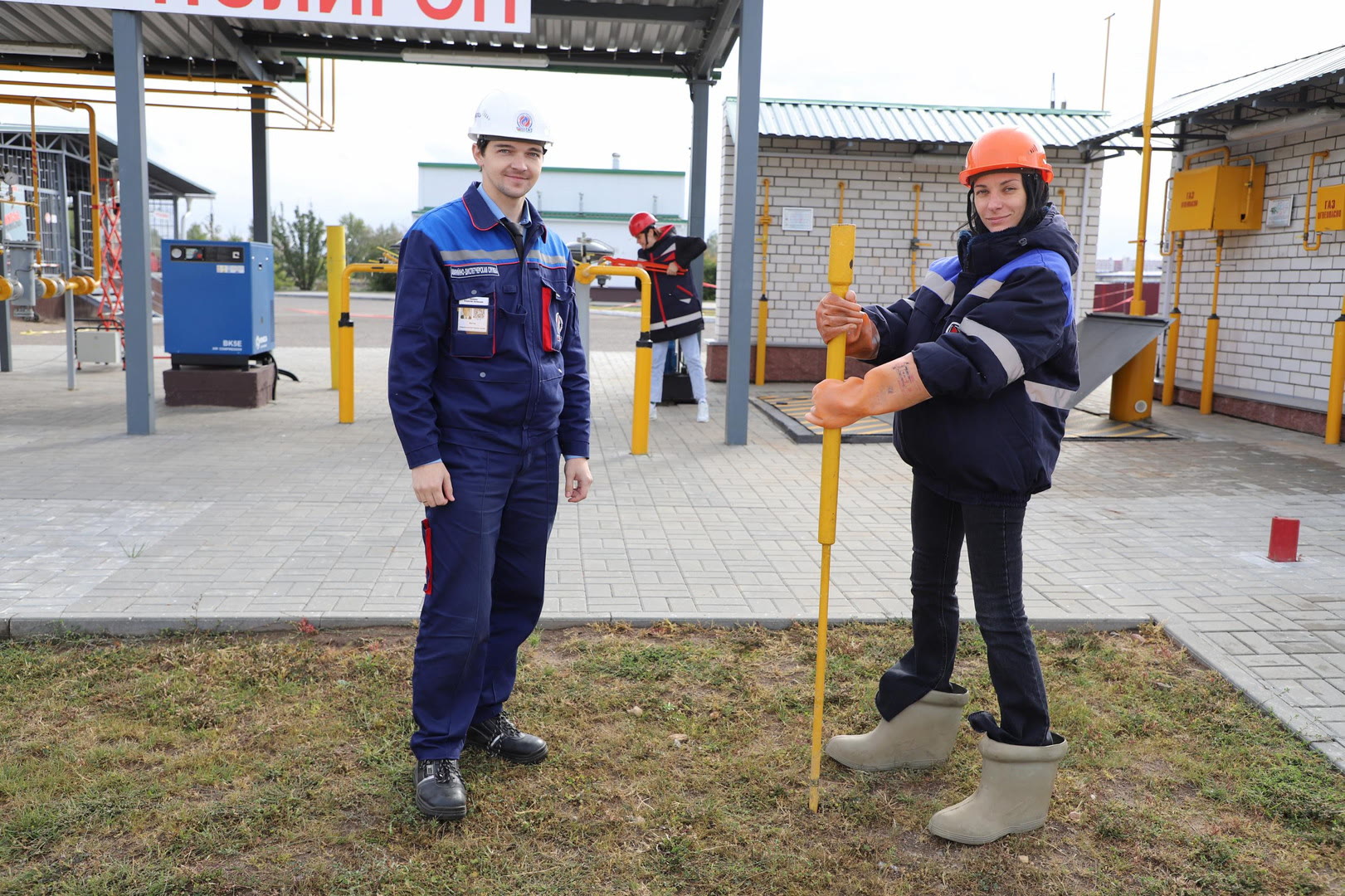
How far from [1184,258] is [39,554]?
1269 cm

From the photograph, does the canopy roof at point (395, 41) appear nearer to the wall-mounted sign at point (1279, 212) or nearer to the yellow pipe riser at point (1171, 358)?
the wall-mounted sign at point (1279, 212)

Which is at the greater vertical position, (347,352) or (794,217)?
(794,217)

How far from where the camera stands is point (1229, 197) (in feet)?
38.4

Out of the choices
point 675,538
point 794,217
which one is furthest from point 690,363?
point 675,538

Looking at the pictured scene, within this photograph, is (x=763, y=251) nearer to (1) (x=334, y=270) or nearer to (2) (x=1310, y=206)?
(1) (x=334, y=270)

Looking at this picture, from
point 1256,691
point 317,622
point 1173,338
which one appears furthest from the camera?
point 1173,338

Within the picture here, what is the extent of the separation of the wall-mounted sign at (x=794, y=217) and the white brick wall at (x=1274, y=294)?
15.2 feet

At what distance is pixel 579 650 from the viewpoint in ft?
14.7

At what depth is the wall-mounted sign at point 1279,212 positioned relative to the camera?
11242 mm

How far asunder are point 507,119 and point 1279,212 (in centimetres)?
1097

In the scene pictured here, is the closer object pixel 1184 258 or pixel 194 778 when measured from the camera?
pixel 194 778

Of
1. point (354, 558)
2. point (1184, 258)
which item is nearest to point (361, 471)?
point (354, 558)

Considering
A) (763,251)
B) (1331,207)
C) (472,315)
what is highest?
(1331,207)

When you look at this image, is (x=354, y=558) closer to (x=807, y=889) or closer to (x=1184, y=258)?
(x=807, y=889)
